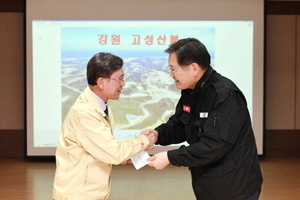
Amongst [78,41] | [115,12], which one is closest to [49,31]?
[78,41]

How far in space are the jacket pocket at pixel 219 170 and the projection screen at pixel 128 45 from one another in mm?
4455

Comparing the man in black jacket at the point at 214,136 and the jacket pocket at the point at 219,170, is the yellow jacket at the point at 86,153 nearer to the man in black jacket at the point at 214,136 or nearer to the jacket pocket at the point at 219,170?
the man in black jacket at the point at 214,136

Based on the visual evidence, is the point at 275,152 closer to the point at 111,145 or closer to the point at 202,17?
the point at 202,17

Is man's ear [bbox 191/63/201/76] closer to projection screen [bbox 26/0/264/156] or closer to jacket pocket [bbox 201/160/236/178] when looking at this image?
jacket pocket [bbox 201/160/236/178]

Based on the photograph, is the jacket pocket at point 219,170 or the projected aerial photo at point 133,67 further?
the projected aerial photo at point 133,67

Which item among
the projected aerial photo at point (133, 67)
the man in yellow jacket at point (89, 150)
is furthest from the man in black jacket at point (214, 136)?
the projected aerial photo at point (133, 67)

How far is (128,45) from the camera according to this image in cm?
662

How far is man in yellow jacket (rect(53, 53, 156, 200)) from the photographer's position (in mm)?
2154

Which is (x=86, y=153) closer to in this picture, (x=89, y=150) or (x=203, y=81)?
(x=89, y=150)

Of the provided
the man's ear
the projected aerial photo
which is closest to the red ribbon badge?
the man's ear

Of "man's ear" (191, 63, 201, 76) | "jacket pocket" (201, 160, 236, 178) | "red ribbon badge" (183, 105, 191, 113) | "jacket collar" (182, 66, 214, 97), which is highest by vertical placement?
"man's ear" (191, 63, 201, 76)

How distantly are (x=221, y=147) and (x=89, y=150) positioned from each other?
653 millimetres

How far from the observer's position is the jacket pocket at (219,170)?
212cm

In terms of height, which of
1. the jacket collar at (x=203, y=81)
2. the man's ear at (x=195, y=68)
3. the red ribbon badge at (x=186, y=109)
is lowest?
the red ribbon badge at (x=186, y=109)
